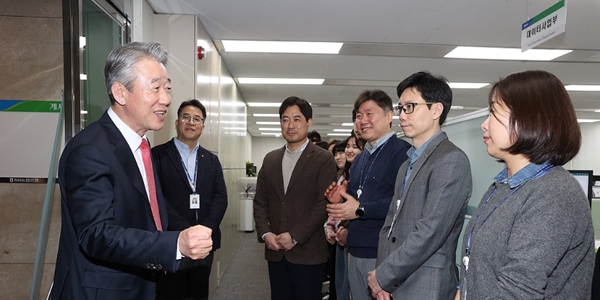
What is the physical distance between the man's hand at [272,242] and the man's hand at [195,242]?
156 centimetres

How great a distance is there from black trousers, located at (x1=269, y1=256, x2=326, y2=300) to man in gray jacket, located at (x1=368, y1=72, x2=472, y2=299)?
3.05 ft

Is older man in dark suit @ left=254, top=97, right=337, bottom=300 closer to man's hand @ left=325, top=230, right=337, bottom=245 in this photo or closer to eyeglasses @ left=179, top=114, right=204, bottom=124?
man's hand @ left=325, top=230, right=337, bottom=245

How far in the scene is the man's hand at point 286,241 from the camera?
2.66 metres

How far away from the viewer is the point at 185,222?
2.66 meters

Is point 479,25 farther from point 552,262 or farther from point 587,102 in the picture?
point 587,102

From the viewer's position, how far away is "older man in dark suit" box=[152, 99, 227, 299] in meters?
2.76

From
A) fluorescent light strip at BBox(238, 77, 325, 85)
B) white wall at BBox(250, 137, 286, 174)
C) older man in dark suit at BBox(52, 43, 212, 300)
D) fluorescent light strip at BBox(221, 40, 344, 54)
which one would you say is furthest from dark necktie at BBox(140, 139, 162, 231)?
white wall at BBox(250, 137, 286, 174)

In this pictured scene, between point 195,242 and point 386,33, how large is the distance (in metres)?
3.73

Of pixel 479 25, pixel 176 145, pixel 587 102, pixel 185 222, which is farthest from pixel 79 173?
pixel 587 102

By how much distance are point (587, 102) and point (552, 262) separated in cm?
957

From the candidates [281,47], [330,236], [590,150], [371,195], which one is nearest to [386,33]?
[281,47]

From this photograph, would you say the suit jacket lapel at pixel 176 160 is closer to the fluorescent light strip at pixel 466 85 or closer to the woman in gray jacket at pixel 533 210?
the woman in gray jacket at pixel 533 210

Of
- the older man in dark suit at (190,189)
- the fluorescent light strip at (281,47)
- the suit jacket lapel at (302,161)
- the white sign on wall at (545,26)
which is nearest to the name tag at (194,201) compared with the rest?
the older man in dark suit at (190,189)

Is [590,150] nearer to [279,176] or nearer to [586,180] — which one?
[586,180]
